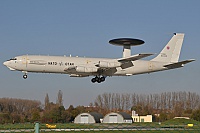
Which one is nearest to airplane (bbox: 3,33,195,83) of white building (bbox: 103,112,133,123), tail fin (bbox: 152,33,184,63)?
tail fin (bbox: 152,33,184,63)

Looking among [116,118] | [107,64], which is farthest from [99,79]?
[116,118]

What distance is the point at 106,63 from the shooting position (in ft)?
171

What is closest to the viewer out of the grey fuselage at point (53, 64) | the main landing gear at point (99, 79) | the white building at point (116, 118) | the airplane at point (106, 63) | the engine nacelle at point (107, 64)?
the grey fuselage at point (53, 64)

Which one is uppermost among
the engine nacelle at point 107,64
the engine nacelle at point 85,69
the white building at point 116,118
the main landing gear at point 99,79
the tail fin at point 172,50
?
the tail fin at point 172,50

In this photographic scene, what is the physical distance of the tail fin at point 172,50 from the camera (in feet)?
195

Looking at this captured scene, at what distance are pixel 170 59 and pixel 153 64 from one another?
12.5ft

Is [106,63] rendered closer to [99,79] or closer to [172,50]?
[99,79]

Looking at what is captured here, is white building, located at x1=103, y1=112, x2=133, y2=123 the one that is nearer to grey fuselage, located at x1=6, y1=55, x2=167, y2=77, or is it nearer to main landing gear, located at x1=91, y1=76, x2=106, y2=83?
main landing gear, located at x1=91, y1=76, x2=106, y2=83

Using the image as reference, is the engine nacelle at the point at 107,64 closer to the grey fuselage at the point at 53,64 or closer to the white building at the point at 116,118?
the grey fuselage at the point at 53,64

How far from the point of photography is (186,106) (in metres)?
138

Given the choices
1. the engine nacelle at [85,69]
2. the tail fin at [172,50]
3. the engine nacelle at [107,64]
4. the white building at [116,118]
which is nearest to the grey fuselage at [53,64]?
the engine nacelle at [85,69]

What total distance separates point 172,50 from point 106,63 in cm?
1393

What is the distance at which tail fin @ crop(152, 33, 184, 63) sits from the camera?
59531mm

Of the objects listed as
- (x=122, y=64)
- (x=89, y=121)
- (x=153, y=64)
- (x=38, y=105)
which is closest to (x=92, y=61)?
(x=122, y=64)
